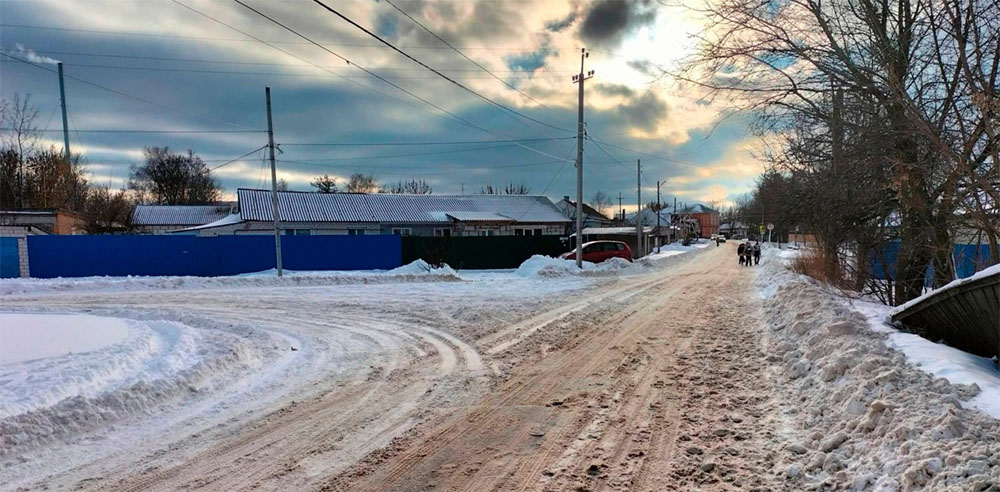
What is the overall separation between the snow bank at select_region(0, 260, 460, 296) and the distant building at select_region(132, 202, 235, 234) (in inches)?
1529

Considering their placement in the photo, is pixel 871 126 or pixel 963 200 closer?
pixel 963 200

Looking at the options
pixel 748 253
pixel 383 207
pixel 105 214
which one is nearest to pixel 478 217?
pixel 383 207

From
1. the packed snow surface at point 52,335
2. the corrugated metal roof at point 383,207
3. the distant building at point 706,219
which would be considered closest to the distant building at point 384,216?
the corrugated metal roof at point 383,207

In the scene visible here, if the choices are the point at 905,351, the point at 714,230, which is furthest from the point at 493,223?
the point at 714,230

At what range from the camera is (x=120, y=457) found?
405cm

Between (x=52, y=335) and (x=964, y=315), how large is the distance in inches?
514

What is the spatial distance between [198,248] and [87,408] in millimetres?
20901

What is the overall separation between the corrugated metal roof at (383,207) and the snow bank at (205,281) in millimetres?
17424

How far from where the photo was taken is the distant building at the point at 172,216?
177ft

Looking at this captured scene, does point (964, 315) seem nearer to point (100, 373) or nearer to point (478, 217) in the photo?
point (100, 373)

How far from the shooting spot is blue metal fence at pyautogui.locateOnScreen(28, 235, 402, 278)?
21469mm

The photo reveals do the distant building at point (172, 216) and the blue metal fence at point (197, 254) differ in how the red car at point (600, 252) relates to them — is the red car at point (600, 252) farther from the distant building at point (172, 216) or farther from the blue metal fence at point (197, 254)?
the distant building at point (172, 216)

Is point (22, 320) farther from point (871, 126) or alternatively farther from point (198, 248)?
point (871, 126)

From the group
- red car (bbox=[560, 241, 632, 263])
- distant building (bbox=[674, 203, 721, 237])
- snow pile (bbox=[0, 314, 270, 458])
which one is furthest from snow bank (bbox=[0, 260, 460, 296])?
distant building (bbox=[674, 203, 721, 237])
